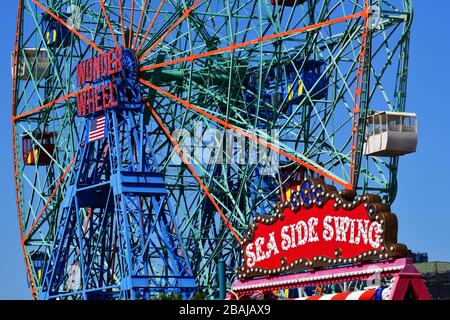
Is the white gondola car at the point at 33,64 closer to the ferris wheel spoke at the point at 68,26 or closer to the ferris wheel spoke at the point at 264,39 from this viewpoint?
the ferris wheel spoke at the point at 68,26

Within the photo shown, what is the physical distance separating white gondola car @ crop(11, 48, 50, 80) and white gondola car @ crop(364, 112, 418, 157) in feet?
80.1

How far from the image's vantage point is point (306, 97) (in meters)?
64.6

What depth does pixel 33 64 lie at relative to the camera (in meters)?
79.5

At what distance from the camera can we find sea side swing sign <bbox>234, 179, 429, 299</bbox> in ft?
142

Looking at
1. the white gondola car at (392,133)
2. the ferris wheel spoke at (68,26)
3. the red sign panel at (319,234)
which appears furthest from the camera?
the ferris wheel spoke at (68,26)

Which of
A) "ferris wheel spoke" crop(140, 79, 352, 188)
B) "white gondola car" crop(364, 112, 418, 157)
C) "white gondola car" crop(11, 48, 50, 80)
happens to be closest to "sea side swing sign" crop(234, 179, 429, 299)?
"ferris wheel spoke" crop(140, 79, 352, 188)

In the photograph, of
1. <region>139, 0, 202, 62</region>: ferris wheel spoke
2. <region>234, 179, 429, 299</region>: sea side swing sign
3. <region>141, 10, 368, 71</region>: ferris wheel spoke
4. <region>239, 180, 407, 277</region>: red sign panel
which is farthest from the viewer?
<region>139, 0, 202, 62</region>: ferris wheel spoke

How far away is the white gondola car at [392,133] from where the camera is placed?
5916 cm

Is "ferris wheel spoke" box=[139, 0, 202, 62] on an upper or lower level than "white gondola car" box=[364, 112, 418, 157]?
upper

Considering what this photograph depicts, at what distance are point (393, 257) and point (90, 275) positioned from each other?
31.0 m

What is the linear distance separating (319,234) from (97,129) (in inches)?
939

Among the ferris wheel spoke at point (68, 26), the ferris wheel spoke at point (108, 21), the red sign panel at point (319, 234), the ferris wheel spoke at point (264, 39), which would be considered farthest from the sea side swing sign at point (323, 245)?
the ferris wheel spoke at point (68, 26)

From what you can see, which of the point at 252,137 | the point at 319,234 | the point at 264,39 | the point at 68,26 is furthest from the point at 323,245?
the point at 68,26

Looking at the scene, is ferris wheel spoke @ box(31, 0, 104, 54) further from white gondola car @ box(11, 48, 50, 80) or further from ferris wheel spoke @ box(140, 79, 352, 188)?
ferris wheel spoke @ box(140, 79, 352, 188)
